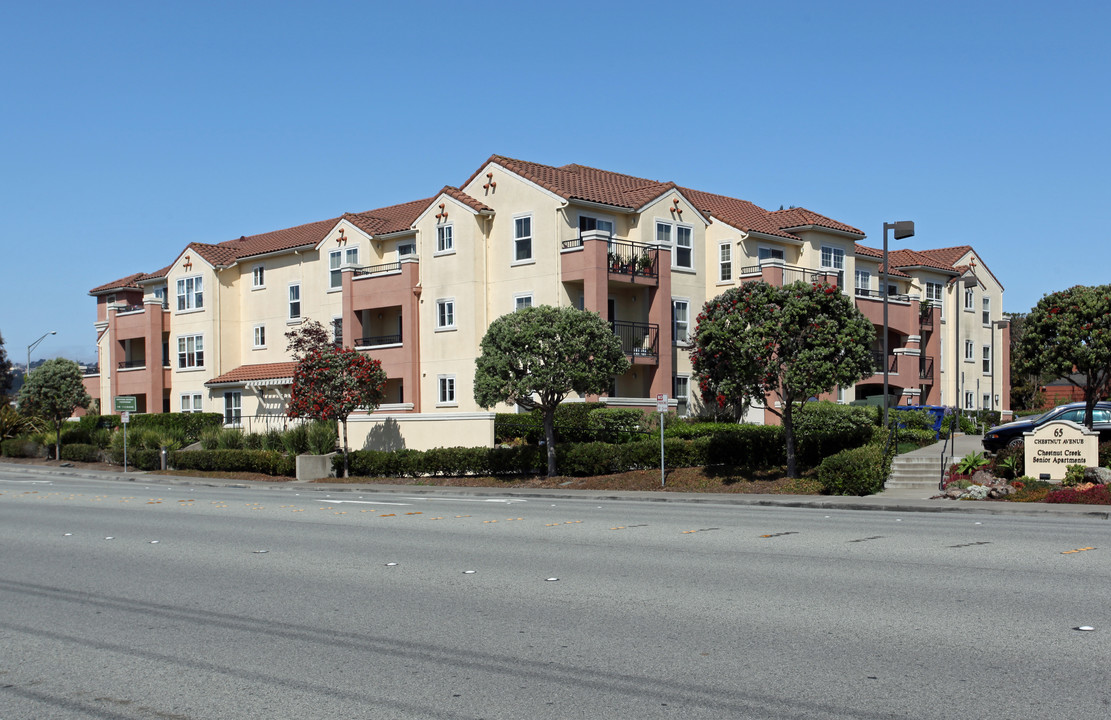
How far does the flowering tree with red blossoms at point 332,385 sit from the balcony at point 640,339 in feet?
30.7

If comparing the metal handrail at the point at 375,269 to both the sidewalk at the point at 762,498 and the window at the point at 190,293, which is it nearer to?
the sidewalk at the point at 762,498

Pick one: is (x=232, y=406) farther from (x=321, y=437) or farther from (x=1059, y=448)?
(x=1059, y=448)

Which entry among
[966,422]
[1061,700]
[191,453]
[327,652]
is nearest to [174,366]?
[191,453]

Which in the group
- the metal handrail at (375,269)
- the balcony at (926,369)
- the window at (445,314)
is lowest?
the balcony at (926,369)

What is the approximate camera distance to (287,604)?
1050 centimetres

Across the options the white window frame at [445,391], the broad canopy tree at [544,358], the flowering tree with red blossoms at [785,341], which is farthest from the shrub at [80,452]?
the flowering tree with red blossoms at [785,341]

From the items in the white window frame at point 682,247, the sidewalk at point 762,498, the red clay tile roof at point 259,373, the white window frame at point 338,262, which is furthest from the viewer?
the red clay tile roof at point 259,373

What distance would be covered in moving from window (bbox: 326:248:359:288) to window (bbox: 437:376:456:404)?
26.7 feet

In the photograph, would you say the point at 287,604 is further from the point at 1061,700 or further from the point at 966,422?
the point at 966,422

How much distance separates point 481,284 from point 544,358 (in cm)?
1163

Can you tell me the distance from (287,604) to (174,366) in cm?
4818

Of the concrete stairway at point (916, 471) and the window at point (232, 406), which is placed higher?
the window at point (232, 406)

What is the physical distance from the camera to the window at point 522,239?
39781 mm

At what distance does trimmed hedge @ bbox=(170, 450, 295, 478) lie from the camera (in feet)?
126
